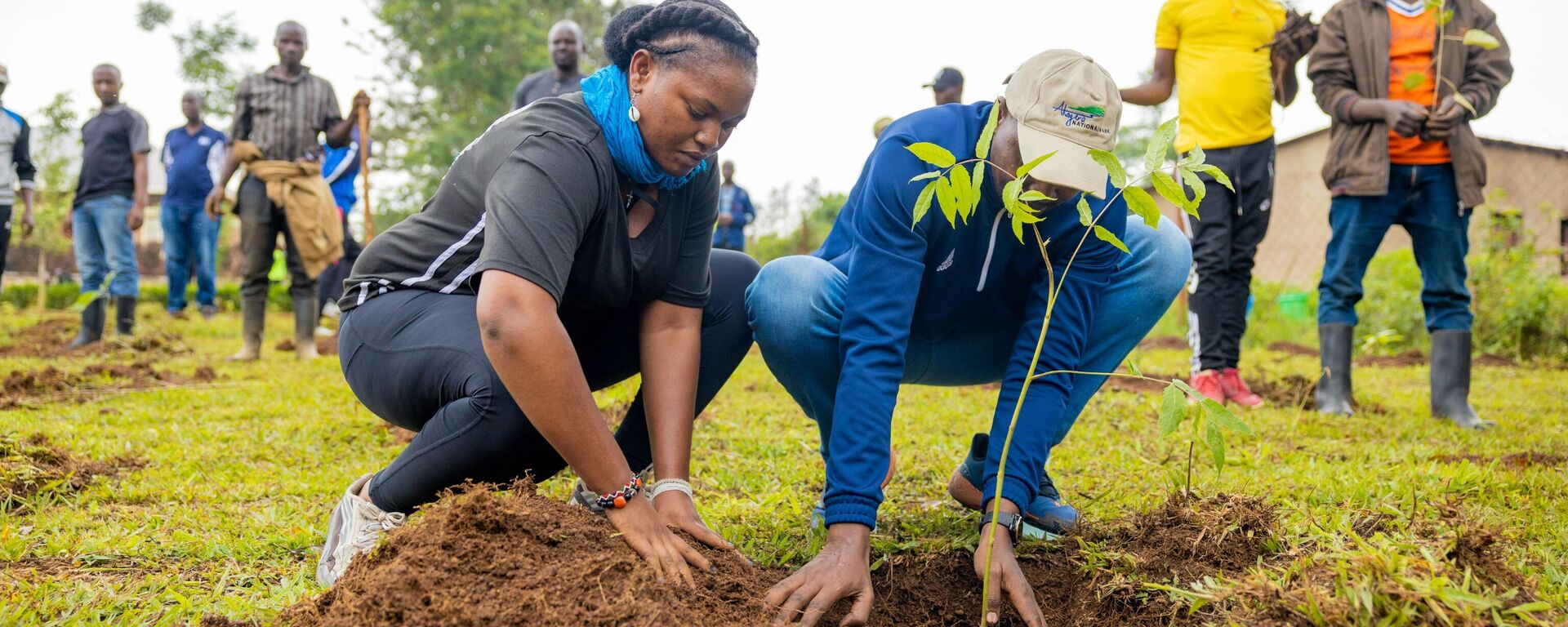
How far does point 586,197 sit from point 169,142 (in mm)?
9430

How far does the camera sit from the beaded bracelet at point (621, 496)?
178 cm

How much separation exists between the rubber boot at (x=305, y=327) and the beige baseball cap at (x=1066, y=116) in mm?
5583

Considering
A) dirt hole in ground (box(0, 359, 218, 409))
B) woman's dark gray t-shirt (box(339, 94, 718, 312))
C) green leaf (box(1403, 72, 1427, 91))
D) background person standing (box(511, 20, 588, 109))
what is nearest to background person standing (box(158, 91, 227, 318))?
dirt hole in ground (box(0, 359, 218, 409))

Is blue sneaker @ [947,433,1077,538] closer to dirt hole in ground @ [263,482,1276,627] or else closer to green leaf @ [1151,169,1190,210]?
dirt hole in ground @ [263,482,1276,627]

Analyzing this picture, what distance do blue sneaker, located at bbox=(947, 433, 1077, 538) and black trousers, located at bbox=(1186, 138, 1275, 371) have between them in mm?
2308

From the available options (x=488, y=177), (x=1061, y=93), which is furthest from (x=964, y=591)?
(x=488, y=177)

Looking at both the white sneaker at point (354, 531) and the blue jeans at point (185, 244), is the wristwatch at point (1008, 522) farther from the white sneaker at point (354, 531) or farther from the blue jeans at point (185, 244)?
the blue jeans at point (185, 244)

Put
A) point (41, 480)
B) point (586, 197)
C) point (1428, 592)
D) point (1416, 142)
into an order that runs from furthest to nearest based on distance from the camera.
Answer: point (1416, 142)
point (41, 480)
point (586, 197)
point (1428, 592)

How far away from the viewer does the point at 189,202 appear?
891cm

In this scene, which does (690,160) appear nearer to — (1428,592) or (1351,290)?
(1428,592)

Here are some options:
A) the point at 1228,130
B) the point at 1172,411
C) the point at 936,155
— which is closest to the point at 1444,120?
the point at 1228,130

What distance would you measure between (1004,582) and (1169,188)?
0.72 metres

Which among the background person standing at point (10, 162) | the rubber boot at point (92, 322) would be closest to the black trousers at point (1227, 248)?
the background person standing at point (10, 162)

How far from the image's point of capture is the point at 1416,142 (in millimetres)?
4039
